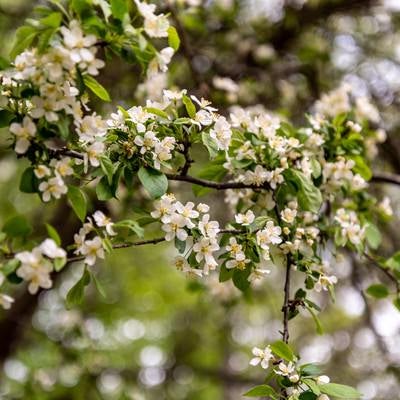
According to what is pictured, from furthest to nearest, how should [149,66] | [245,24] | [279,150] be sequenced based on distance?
[245,24], [279,150], [149,66]

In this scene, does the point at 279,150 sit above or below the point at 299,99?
above

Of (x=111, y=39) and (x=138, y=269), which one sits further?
(x=138, y=269)

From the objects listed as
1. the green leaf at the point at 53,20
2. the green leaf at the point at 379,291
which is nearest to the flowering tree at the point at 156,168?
the green leaf at the point at 53,20

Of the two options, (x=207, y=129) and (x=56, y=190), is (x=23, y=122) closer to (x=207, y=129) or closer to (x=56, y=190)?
(x=56, y=190)

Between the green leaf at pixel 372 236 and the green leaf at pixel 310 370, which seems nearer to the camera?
the green leaf at pixel 310 370

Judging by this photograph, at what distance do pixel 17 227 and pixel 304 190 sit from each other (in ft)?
3.10

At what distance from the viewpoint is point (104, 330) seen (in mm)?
6359

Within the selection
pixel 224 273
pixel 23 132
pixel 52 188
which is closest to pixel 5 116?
pixel 23 132

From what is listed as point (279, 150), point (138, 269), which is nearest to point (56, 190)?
point (279, 150)

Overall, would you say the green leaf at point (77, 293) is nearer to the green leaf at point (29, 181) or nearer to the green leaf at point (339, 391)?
the green leaf at point (29, 181)

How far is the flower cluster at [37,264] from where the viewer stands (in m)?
1.25

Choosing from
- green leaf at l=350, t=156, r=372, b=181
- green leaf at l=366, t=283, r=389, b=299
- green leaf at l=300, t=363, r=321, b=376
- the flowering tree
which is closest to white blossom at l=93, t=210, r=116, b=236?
the flowering tree

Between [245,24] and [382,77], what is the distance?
107cm

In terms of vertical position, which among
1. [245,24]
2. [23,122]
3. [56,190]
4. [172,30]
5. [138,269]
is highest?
[172,30]
